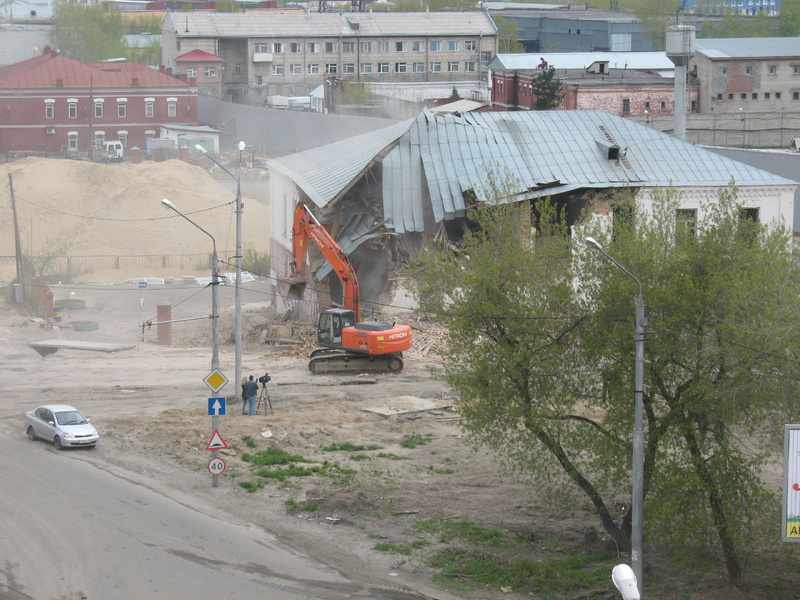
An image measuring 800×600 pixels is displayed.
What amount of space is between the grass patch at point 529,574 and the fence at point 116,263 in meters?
38.0

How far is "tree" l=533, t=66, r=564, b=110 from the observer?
7044 cm

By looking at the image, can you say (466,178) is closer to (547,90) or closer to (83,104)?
(547,90)

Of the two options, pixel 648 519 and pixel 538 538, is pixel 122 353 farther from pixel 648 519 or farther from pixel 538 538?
pixel 648 519

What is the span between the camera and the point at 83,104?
9000 centimetres

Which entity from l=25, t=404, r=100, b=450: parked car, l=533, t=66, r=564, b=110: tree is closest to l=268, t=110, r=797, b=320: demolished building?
l=25, t=404, r=100, b=450: parked car

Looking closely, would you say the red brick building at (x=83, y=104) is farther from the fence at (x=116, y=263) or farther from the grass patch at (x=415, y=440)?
the grass patch at (x=415, y=440)


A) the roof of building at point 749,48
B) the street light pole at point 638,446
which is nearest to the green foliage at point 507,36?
the roof of building at point 749,48

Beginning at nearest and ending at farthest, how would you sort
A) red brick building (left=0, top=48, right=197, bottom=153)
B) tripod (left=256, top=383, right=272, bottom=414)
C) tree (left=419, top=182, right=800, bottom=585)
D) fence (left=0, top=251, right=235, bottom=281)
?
1. tree (left=419, top=182, right=800, bottom=585)
2. tripod (left=256, top=383, right=272, bottom=414)
3. fence (left=0, top=251, right=235, bottom=281)
4. red brick building (left=0, top=48, right=197, bottom=153)

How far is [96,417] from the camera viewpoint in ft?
102

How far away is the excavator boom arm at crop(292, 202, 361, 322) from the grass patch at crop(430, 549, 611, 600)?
18.7 m

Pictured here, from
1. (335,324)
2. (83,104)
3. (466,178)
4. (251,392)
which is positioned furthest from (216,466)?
(83,104)

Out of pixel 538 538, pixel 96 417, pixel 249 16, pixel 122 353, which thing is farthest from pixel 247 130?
pixel 538 538

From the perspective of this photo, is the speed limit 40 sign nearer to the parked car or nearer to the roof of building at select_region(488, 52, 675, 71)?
the parked car

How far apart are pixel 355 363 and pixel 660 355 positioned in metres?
19.5
